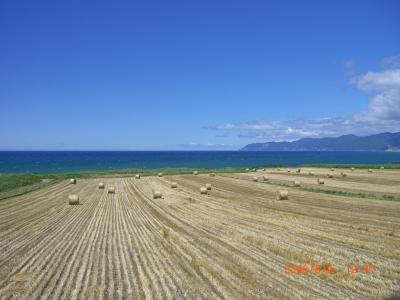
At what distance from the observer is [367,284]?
10859 millimetres

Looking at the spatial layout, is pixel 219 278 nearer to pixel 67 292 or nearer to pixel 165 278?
pixel 165 278

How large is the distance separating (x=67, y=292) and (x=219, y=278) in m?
4.25

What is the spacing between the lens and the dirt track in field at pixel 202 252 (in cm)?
1080

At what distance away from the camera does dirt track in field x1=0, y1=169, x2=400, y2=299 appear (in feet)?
35.4

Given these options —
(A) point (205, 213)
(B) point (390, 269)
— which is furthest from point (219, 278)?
(A) point (205, 213)
